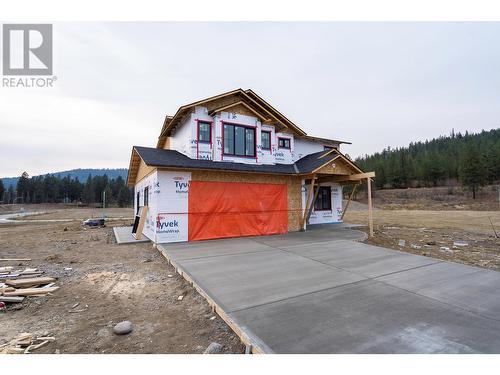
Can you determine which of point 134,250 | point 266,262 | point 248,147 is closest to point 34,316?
point 266,262

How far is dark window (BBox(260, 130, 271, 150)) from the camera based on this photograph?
14.6 meters

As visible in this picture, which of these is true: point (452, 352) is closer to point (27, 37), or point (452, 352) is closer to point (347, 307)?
point (347, 307)

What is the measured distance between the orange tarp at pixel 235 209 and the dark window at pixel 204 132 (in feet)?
8.15

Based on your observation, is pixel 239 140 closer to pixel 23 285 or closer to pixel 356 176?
pixel 356 176

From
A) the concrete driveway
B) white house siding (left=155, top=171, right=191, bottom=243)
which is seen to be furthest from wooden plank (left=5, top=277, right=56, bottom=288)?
white house siding (left=155, top=171, right=191, bottom=243)

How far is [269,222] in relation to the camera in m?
13.7

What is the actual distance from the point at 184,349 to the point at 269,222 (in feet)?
34.6

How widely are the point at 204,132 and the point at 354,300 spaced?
35.2 ft

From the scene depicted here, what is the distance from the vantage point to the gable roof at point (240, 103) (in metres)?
12.9

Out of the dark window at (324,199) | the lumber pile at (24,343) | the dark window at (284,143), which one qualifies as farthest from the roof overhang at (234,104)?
the lumber pile at (24,343)

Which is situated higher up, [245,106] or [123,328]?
[245,106]

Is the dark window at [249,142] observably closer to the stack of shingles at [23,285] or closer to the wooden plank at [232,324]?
the wooden plank at [232,324]

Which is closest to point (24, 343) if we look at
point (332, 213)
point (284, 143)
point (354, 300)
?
point (354, 300)

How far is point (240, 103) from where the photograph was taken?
44.3 feet
